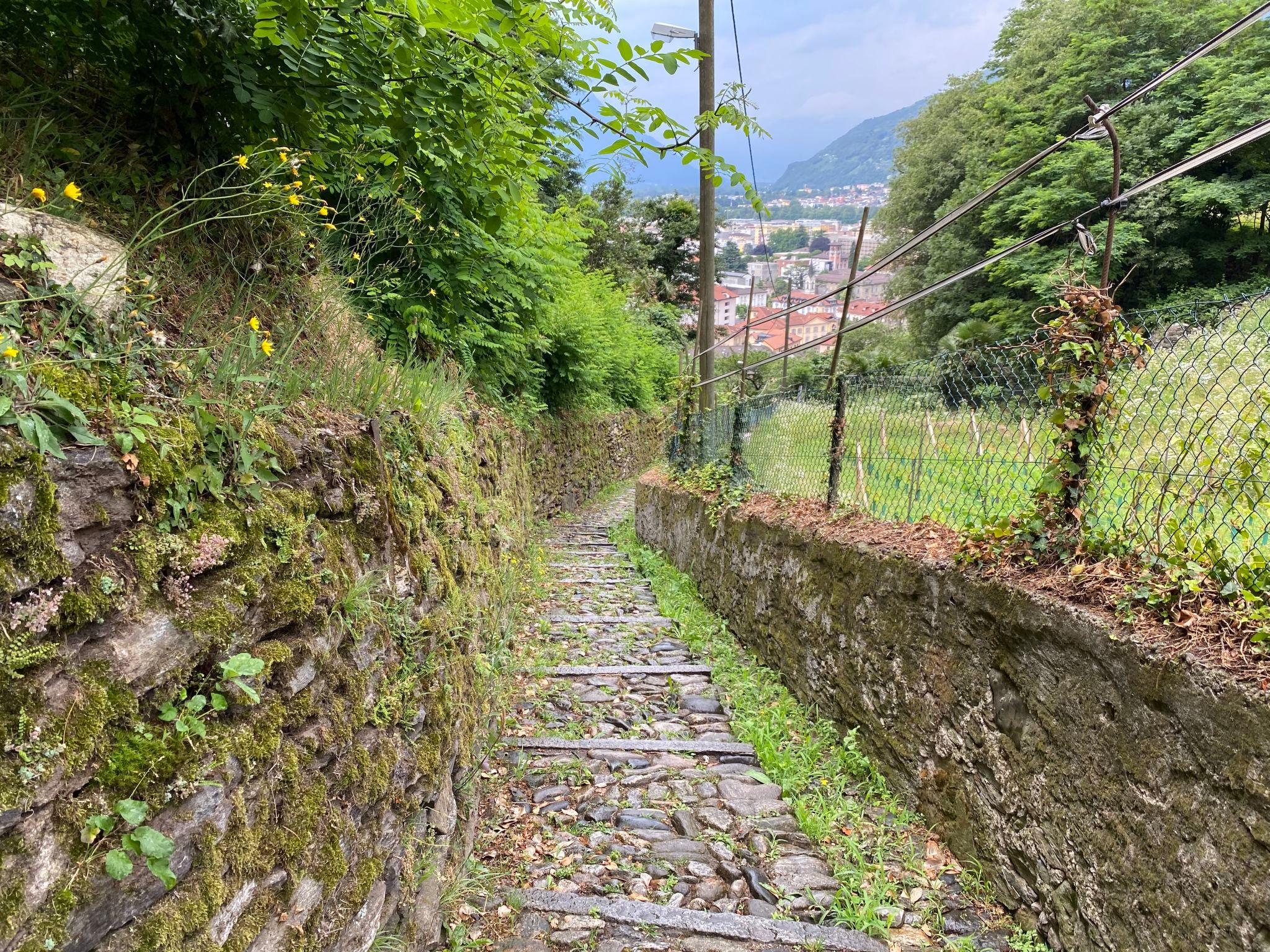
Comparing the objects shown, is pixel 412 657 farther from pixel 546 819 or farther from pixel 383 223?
pixel 383 223

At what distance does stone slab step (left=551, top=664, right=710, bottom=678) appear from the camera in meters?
5.34

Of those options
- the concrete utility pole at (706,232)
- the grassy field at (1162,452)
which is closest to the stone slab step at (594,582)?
the concrete utility pole at (706,232)

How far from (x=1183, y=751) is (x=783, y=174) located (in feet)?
636

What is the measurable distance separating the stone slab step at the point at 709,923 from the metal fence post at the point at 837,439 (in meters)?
3.05

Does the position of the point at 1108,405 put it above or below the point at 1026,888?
above

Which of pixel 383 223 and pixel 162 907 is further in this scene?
pixel 383 223

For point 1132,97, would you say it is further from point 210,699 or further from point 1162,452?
point 210,699

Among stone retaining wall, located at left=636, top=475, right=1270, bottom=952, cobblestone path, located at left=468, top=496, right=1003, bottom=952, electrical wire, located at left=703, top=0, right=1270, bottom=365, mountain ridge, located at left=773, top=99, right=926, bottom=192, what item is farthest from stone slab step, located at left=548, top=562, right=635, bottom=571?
mountain ridge, located at left=773, top=99, right=926, bottom=192

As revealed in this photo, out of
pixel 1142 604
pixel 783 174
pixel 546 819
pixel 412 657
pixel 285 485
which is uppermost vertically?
pixel 783 174

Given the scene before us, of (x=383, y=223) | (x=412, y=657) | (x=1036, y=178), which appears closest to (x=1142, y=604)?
(x=412, y=657)

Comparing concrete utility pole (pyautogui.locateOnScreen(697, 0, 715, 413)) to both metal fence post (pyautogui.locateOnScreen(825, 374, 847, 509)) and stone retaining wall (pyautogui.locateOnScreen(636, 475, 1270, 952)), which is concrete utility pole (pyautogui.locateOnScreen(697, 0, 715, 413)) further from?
stone retaining wall (pyautogui.locateOnScreen(636, 475, 1270, 952))

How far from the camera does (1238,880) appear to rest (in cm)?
190

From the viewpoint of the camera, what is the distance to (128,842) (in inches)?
Answer: 48.9

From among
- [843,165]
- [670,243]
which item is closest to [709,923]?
[670,243]
